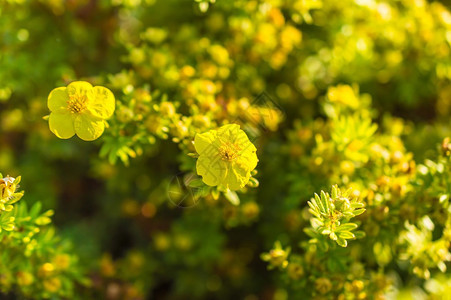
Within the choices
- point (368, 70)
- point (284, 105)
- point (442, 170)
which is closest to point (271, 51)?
point (284, 105)

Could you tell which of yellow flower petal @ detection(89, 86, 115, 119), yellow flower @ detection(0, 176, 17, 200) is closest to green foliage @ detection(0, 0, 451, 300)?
Result: yellow flower @ detection(0, 176, 17, 200)

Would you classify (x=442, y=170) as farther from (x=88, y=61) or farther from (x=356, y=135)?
(x=88, y=61)

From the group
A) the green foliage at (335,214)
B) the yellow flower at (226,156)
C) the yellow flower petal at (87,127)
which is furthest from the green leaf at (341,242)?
the yellow flower petal at (87,127)

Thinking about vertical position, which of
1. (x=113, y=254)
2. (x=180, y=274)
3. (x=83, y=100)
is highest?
(x=83, y=100)

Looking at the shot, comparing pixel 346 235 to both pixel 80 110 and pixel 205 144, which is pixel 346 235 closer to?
pixel 205 144

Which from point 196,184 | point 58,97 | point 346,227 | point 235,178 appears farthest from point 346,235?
point 58,97

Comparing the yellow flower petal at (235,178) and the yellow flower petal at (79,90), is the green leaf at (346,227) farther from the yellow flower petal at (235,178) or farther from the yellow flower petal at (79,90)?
the yellow flower petal at (79,90)
